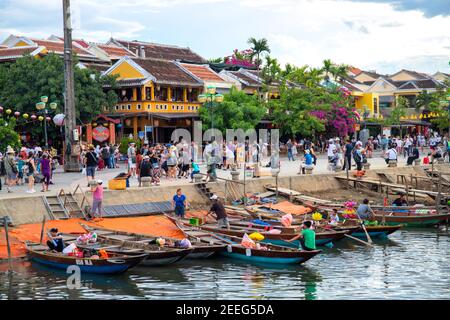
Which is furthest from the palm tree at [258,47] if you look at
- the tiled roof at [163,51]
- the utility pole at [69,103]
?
the utility pole at [69,103]

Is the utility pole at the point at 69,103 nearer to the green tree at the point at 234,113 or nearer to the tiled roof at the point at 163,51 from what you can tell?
the green tree at the point at 234,113

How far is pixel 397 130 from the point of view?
270 feet

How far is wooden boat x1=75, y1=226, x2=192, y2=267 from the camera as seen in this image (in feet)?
75.3

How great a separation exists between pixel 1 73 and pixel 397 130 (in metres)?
44.4

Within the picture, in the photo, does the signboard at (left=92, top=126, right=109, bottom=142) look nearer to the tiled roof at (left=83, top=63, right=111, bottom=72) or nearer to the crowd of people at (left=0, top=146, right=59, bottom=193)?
the tiled roof at (left=83, top=63, right=111, bottom=72)

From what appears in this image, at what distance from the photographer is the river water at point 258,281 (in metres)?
20.6

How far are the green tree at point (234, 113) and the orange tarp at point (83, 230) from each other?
24.9 m

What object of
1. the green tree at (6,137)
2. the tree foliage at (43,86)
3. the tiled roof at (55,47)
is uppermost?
the tiled roof at (55,47)

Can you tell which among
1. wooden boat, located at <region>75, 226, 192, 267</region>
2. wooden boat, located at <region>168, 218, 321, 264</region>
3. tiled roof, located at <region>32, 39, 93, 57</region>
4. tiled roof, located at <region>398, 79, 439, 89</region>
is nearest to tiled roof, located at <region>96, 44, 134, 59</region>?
tiled roof, located at <region>32, 39, 93, 57</region>

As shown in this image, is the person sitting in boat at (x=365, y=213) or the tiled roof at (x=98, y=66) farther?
the tiled roof at (x=98, y=66)

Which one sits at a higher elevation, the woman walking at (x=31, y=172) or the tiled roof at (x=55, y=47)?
the tiled roof at (x=55, y=47)

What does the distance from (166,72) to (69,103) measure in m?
21.4

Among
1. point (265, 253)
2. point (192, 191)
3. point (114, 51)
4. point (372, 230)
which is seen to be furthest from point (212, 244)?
point (114, 51)
